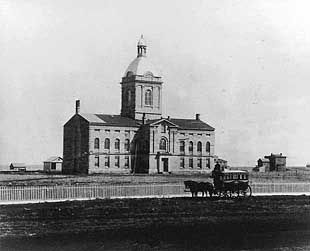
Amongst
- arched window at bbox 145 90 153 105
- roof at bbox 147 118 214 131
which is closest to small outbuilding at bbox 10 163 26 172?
arched window at bbox 145 90 153 105

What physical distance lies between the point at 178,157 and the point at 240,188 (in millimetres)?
40207

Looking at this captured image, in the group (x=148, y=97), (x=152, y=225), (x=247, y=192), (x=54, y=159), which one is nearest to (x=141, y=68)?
(x=148, y=97)

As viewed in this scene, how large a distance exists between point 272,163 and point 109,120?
2883cm

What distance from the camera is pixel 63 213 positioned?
73.9 ft

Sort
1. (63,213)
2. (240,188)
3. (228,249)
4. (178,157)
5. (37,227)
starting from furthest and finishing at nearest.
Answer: (178,157)
(240,188)
(63,213)
(37,227)
(228,249)

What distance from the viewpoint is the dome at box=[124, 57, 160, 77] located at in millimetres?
74375

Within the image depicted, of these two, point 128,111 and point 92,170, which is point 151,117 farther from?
point 92,170

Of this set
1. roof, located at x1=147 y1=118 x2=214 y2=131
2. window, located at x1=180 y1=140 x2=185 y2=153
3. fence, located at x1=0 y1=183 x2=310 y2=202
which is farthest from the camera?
roof, located at x1=147 y1=118 x2=214 y2=131

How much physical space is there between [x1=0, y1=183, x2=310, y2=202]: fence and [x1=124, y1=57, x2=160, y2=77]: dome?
129 feet

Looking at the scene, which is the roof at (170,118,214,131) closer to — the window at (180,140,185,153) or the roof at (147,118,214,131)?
the roof at (147,118,214,131)

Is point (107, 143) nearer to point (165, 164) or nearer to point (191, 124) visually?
point (165, 164)

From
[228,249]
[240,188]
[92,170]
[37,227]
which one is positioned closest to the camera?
[228,249]

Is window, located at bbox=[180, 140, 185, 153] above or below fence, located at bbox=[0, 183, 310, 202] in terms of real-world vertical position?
above

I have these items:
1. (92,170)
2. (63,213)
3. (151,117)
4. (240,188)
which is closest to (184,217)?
(63,213)
